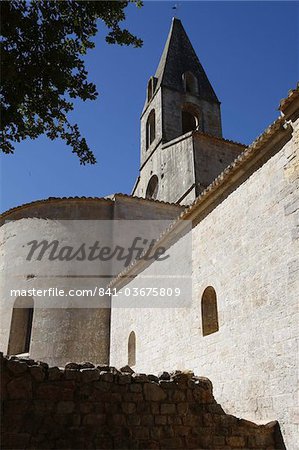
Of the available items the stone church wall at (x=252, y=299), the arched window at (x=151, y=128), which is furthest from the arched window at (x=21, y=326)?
the arched window at (x=151, y=128)

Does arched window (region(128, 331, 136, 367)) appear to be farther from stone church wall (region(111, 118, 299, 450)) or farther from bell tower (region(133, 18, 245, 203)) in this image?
bell tower (region(133, 18, 245, 203))

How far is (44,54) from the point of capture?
480 cm

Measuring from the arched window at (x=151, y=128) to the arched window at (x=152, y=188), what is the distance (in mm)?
2374

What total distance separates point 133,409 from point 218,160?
13600 millimetres

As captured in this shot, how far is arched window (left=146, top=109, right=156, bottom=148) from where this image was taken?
821 inches

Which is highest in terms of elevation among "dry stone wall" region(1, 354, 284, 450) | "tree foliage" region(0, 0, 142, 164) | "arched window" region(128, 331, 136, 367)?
"tree foliage" region(0, 0, 142, 164)

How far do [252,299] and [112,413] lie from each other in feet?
8.96

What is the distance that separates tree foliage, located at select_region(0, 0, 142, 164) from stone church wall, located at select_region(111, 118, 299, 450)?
3.10 metres

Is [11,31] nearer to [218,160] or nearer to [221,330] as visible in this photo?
[221,330]

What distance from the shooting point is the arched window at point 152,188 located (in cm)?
1903

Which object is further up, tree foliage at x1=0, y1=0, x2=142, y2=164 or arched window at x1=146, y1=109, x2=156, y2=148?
arched window at x1=146, y1=109, x2=156, y2=148

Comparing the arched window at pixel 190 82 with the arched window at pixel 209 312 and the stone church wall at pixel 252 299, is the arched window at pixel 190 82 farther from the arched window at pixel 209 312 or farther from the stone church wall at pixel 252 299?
the arched window at pixel 209 312

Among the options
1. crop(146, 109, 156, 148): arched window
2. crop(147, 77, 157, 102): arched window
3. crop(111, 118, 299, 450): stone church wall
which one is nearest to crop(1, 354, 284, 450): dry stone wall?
crop(111, 118, 299, 450): stone church wall

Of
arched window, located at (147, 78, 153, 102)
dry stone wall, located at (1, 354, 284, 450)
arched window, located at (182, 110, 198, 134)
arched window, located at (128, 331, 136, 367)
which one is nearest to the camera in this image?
dry stone wall, located at (1, 354, 284, 450)
